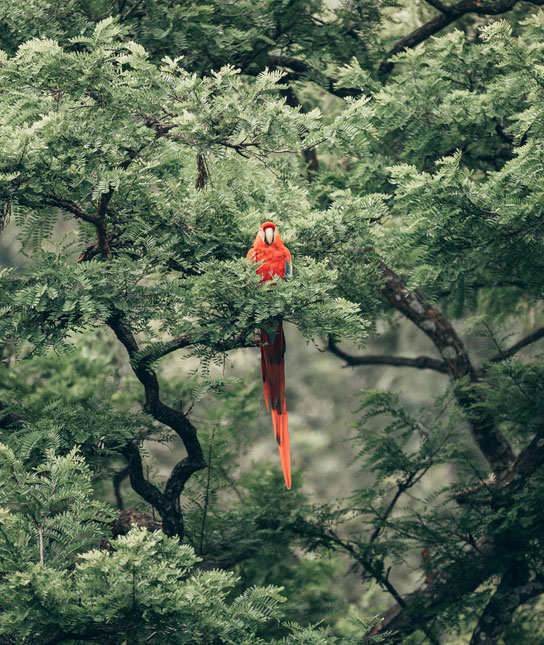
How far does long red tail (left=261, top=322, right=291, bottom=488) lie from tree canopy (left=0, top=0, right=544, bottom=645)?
171mm

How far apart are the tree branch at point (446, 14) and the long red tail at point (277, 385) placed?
9.79ft

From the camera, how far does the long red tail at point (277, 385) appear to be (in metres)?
4.21

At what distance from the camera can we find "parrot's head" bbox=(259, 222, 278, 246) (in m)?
3.84

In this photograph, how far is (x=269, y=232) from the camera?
3.84 m

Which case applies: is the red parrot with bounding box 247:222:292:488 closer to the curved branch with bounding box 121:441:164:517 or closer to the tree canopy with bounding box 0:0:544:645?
the tree canopy with bounding box 0:0:544:645

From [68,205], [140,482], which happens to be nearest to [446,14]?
[68,205]

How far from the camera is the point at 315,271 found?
3.64 meters

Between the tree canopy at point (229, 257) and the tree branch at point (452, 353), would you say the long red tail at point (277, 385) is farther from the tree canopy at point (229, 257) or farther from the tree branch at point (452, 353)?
the tree branch at point (452, 353)

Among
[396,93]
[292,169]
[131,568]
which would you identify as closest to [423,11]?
[396,93]

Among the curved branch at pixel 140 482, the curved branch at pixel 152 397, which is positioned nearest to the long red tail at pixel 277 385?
the curved branch at pixel 152 397

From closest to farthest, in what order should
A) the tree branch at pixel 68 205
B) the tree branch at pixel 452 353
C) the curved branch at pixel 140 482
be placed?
the tree branch at pixel 68 205 → the curved branch at pixel 140 482 → the tree branch at pixel 452 353

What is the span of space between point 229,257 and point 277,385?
2.52 feet

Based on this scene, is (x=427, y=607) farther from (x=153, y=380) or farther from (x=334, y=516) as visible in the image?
(x=153, y=380)

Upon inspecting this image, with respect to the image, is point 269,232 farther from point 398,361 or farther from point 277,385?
point 398,361
